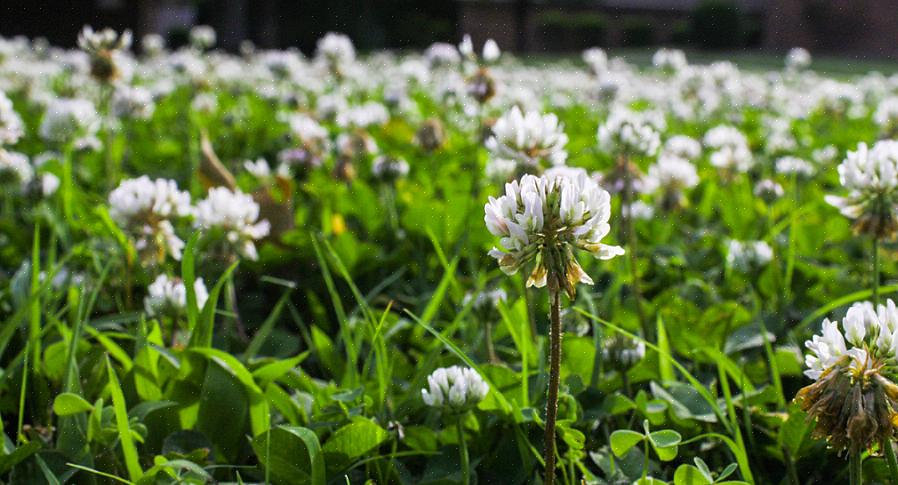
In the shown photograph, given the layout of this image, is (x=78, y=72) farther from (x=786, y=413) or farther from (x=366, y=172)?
(x=786, y=413)

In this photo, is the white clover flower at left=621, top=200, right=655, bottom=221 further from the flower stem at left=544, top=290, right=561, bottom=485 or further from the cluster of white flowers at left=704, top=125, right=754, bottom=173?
the flower stem at left=544, top=290, right=561, bottom=485

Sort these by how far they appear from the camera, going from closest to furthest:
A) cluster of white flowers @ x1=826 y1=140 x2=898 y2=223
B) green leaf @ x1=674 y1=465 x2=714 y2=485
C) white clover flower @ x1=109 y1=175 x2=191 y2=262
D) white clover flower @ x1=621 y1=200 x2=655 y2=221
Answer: green leaf @ x1=674 y1=465 x2=714 y2=485 → cluster of white flowers @ x1=826 y1=140 x2=898 y2=223 → white clover flower @ x1=109 y1=175 x2=191 y2=262 → white clover flower @ x1=621 y1=200 x2=655 y2=221

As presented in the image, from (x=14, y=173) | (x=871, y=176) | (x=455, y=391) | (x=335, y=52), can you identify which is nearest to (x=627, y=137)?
(x=871, y=176)

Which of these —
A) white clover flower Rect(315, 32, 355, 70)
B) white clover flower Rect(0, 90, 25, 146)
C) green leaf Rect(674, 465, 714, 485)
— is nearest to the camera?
green leaf Rect(674, 465, 714, 485)

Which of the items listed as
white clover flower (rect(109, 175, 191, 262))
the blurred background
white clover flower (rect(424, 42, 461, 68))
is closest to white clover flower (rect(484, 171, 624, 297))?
white clover flower (rect(109, 175, 191, 262))

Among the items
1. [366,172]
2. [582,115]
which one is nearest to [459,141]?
[366,172]

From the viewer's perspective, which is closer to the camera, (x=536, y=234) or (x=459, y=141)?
(x=536, y=234)
